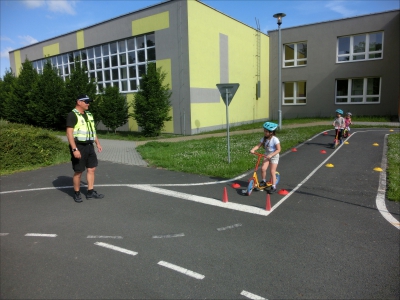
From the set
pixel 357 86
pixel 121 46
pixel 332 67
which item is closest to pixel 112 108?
pixel 121 46

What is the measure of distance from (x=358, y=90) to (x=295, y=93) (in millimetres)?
5115

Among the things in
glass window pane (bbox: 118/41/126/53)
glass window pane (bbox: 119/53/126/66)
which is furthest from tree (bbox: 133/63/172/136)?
glass window pane (bbox: 118/41/126/53)

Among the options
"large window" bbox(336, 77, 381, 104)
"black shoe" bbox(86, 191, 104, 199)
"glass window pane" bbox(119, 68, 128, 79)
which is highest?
"glass window pane" bbox(119, 68, 128, 79)

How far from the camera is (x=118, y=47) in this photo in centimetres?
2191

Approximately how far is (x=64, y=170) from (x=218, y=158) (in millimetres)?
4882

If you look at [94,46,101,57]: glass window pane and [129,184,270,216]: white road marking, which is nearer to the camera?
[129,184,270,216]: white road marking

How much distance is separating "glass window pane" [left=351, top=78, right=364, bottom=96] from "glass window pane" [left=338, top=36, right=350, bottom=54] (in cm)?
251

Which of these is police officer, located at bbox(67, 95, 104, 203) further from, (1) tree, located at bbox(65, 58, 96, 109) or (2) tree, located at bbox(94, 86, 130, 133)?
(1) tree, located at bbox(65, 58, 96, 109)

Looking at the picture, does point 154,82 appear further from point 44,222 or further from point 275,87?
point 275,87

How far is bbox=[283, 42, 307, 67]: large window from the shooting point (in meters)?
26.9

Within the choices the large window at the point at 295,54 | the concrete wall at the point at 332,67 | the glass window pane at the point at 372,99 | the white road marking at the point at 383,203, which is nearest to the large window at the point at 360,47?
the concrete wall at the point at 332,67

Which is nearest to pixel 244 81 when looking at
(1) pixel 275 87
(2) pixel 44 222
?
(1) pixel 275 87

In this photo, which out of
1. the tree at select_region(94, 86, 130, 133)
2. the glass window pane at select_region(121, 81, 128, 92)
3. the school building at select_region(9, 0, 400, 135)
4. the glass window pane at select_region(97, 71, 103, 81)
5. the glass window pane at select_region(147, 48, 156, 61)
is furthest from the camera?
the glass window pane at select_region(97, 71, 103, 81)

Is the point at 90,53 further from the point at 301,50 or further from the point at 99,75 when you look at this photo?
the point at 301,50
